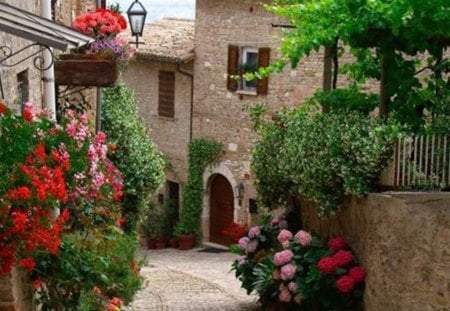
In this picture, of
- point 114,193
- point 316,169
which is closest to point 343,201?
point 316,169

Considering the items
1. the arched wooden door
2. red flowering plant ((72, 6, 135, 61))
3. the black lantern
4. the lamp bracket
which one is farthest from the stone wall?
the arched wooden door

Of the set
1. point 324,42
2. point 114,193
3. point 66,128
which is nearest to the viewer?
point 66,128

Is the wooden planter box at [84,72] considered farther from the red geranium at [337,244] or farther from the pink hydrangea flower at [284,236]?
the red geranium at [337,244]

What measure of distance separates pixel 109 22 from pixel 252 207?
426 inches

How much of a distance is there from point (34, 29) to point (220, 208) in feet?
58.3

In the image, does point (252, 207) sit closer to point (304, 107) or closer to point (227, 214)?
point (227, 214)

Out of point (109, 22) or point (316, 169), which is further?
point (109, 22)

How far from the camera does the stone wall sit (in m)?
9.95

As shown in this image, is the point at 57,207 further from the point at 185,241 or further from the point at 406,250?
the point at 185,241

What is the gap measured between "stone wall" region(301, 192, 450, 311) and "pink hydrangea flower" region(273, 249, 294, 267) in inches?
41.5

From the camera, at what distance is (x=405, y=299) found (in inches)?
409

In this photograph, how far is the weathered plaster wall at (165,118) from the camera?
25.0 metres

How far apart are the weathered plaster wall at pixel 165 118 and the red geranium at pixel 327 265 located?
44.2 ft

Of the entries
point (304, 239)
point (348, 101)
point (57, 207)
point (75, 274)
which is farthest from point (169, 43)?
point (57, 207)
